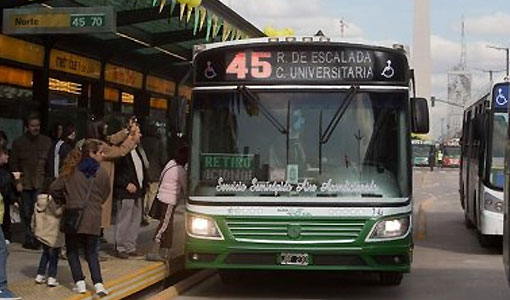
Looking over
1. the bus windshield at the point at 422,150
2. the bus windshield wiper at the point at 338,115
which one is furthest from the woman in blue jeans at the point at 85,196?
the bus windshield at the point at 422,150

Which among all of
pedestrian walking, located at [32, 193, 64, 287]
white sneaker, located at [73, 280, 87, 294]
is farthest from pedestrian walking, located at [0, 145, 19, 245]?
white sneaker, located at [73, 280, 87, 294]

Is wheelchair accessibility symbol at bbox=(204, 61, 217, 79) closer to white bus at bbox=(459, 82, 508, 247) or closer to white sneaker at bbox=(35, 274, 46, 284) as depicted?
white sneaker at bbox=(35, 274, 46, 284)

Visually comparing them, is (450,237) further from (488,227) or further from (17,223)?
(17,223)

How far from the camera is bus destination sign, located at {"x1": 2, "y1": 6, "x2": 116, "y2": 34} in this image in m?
10.1

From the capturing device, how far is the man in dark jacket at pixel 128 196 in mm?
10031

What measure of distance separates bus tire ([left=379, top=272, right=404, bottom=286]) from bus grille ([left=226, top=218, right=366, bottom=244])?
1.51 metres

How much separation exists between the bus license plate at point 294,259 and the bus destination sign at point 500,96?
6.04 m

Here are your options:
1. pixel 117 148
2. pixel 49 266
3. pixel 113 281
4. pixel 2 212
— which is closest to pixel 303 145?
pixel 117 148

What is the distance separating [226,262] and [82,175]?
193 cm

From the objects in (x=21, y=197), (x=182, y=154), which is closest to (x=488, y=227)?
(x=182, y=154)

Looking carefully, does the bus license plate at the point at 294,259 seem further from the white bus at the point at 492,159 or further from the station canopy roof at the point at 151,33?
the white bus at the point at 492,159

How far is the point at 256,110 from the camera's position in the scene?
8.88 meters

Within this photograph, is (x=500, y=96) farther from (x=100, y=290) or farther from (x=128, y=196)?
(x=100, y=290)

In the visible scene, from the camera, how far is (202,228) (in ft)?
28.6
